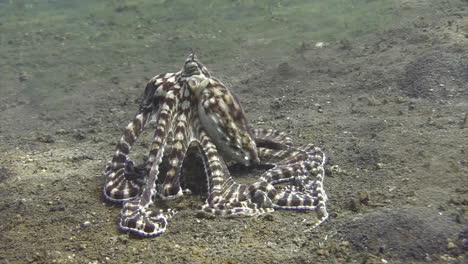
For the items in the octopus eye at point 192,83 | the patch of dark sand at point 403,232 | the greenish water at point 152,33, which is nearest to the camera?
the patch of dark sand at point 403,232

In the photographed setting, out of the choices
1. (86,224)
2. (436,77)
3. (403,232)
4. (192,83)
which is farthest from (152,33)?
(403,232)

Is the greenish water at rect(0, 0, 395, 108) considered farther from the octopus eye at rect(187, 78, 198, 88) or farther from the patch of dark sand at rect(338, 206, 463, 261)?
the patch of dark sand at rect(338, 206, 463, 261)

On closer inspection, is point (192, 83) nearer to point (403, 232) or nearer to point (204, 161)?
point (204, 161)

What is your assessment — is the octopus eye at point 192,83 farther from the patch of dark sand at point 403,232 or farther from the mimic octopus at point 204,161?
the patch of dark sand at point 403,232

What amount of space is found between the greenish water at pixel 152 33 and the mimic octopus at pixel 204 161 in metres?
6.10

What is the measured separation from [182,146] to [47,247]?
5.31 feet

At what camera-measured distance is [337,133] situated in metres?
6.23

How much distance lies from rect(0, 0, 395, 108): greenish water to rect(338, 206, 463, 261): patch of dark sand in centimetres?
789

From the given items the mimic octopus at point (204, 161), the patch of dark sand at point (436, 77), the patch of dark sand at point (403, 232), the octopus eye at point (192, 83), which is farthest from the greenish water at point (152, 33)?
the patch of dark sand at point (403, 232)

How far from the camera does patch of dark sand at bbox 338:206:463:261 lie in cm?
342

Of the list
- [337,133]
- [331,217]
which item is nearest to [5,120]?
[337,133]

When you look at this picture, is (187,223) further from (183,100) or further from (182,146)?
(183,100)

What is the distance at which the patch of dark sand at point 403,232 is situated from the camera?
342 cm

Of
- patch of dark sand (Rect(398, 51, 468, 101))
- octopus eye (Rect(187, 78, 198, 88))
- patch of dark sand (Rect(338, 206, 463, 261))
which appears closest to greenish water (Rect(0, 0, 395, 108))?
patch of dark sand (Rect(398, 51, 468, 101))
